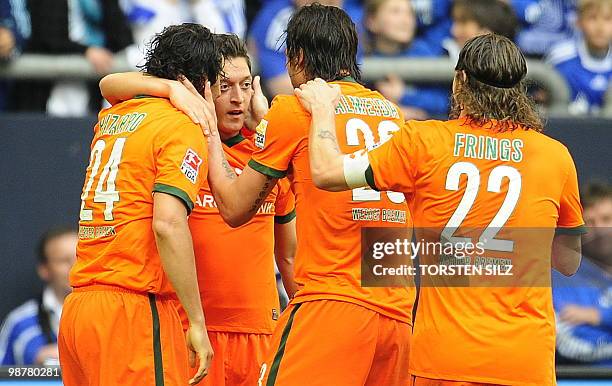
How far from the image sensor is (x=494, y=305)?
14.1 ft

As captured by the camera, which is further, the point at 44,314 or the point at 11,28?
the point at 11,28

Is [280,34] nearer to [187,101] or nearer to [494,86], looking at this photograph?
[187,101]

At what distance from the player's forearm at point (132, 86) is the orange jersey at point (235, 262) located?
617 mm

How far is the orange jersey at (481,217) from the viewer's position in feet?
14.0

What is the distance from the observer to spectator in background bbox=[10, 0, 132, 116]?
26.2 ft

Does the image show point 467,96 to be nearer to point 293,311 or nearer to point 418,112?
point 293,311

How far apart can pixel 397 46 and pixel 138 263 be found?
14.1 ft

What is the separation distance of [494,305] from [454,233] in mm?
302

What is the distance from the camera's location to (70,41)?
806 cm

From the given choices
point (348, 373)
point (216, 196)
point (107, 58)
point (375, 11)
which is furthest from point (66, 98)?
point (348, 373)

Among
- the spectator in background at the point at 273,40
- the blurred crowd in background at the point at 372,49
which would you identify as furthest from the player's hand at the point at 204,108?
the spectator in background at the point at 273,40

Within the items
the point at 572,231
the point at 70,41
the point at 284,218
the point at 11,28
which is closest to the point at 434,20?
the point at 70,41

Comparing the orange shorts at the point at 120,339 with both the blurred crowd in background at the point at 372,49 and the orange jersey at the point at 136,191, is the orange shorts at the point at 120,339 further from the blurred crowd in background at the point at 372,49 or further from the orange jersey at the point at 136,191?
the blurred crowd in background at the point at 372,49

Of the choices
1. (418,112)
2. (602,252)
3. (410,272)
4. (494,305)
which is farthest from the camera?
(418,112)
